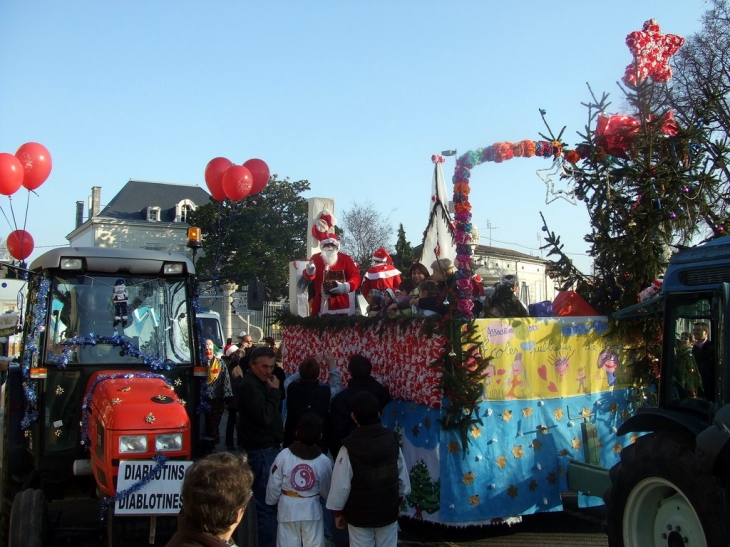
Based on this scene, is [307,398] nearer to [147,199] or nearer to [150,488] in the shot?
[150,488]

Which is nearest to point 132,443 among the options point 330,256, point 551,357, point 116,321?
point 116,321

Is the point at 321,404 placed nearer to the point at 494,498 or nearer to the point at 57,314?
the point at 494,498

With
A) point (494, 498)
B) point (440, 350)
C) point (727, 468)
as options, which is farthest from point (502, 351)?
point (727, 468)

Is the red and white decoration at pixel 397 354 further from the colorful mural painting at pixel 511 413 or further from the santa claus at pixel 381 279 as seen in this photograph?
the santa claus at pixel 381 279

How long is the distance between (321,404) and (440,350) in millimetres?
1141

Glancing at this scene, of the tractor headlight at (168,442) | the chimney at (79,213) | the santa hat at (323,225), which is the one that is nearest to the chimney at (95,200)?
the chimney at (79,213)

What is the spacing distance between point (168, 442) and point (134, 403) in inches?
14.8

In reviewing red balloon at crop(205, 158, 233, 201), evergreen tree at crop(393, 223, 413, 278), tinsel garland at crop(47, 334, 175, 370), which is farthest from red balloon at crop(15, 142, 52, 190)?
evergreen tree at crop(393, 223, 413, 278)

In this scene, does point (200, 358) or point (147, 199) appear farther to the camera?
point (147, 199)

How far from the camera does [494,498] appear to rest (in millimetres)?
6016

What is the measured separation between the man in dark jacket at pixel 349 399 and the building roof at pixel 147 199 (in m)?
47.5

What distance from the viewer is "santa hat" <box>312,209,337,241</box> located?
10.2 meters

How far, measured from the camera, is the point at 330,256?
380 inches

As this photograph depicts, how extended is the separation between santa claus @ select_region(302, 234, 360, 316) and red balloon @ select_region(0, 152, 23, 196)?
4.27 m
